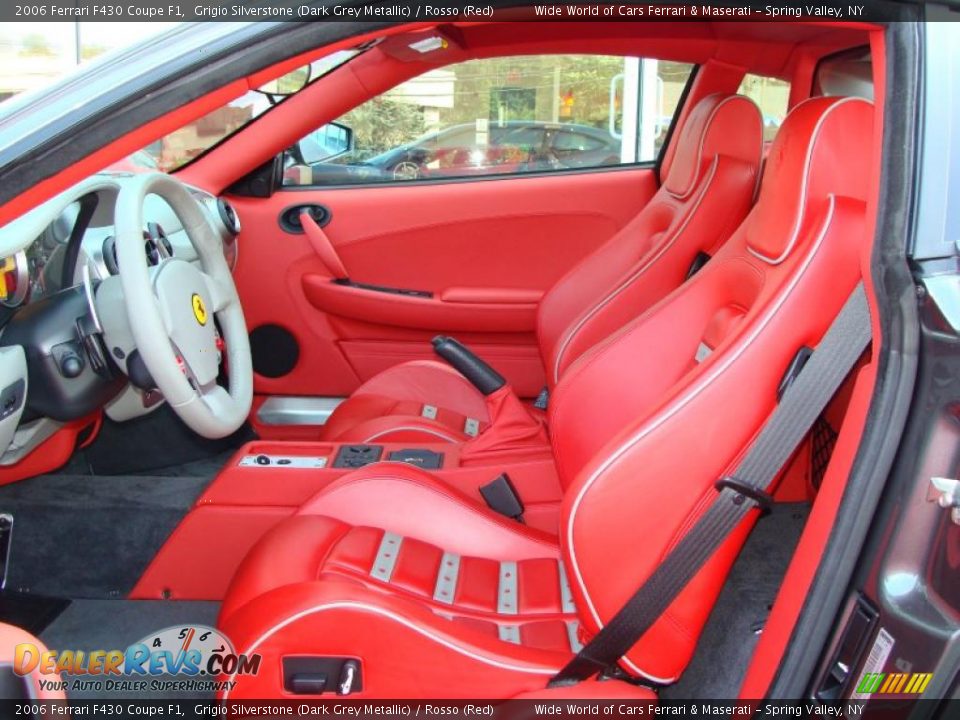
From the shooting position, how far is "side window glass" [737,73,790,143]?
2.25m

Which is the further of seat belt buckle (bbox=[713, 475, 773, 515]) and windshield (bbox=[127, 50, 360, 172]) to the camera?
windshield (bbox=[127, 50, 360, 172])

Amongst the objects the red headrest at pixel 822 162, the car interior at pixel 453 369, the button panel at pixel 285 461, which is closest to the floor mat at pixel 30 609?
the car interior at pixel 453 369

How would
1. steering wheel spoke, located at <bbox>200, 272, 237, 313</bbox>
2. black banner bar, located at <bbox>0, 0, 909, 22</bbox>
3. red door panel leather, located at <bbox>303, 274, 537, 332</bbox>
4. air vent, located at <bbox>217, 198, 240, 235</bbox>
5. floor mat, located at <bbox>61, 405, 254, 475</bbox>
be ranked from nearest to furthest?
black banner bar, located at <bbox>0, 0, 909, 22</bbox>
steering wheel spoke, located at <bbox>200, 272, 237, 313</bbox>
floor mat, located at <bbox>61, 405, 254, 475</bbox>
air vent, located at <bbox>217, 198, 240, 235</bbox>
red door panel leather, located at <bbox>303, 274, 537, 332</bbox>

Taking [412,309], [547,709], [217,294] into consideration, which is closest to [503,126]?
[412,309]

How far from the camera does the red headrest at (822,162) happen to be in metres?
1.29

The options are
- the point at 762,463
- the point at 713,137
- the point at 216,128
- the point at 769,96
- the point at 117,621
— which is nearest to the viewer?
the point at 762,463

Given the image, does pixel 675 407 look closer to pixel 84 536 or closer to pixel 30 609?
pixel 84 536

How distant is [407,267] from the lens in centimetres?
291

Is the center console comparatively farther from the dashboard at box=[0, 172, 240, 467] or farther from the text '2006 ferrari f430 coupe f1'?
the dashboard at box=[0, 172, 240, 467]

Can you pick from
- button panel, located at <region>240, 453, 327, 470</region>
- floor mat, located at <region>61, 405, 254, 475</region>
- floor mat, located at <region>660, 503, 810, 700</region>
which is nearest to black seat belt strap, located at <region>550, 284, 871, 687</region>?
floor mat, located at <region>660, 503, 810, 700</region>

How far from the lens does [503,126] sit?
2.90 meters

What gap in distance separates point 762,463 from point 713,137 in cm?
118

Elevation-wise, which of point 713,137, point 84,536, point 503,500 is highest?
point 713,137

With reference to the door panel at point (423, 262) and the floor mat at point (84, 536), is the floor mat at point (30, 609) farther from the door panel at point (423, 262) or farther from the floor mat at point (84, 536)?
the door panel at point (423, 262)
